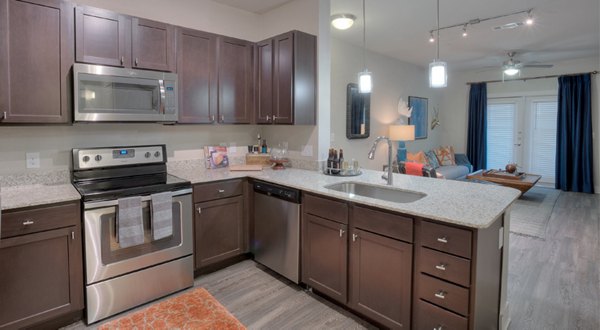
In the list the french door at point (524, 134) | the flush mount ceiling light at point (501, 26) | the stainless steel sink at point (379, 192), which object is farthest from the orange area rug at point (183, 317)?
the french door at point (524, 134)

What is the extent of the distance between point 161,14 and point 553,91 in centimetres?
765

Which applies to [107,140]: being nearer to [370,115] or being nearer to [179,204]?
[179,204]

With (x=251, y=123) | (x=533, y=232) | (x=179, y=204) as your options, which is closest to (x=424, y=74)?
(x=533, y=232)

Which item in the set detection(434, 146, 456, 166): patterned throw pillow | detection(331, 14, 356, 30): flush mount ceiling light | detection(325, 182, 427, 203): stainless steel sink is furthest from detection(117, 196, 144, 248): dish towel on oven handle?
detection(434, 146, 456, 166): patterned throw pillow

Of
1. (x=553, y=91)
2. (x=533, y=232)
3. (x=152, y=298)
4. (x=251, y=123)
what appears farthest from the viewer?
(x=553, y=91)

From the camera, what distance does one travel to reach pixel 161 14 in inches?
122

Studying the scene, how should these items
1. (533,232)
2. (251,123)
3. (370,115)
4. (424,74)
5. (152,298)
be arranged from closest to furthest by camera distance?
(152,298) < (251,123) < (533,232) < (370,115) < (424,74)

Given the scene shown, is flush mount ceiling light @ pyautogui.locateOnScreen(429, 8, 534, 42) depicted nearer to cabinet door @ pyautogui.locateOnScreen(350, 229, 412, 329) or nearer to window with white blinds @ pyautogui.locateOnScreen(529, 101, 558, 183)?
cabinet door @ pyautogui.locateOnScreen(350, 229, 412, 329)

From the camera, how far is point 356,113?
18.2 ft

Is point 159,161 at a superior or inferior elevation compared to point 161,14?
inferior

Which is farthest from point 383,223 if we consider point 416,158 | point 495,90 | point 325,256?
point 495,90

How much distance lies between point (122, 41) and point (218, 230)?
5.73ft

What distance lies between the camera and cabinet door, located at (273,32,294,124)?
311 cm

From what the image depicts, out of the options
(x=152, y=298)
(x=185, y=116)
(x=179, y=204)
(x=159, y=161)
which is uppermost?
(x=185, y=116)
